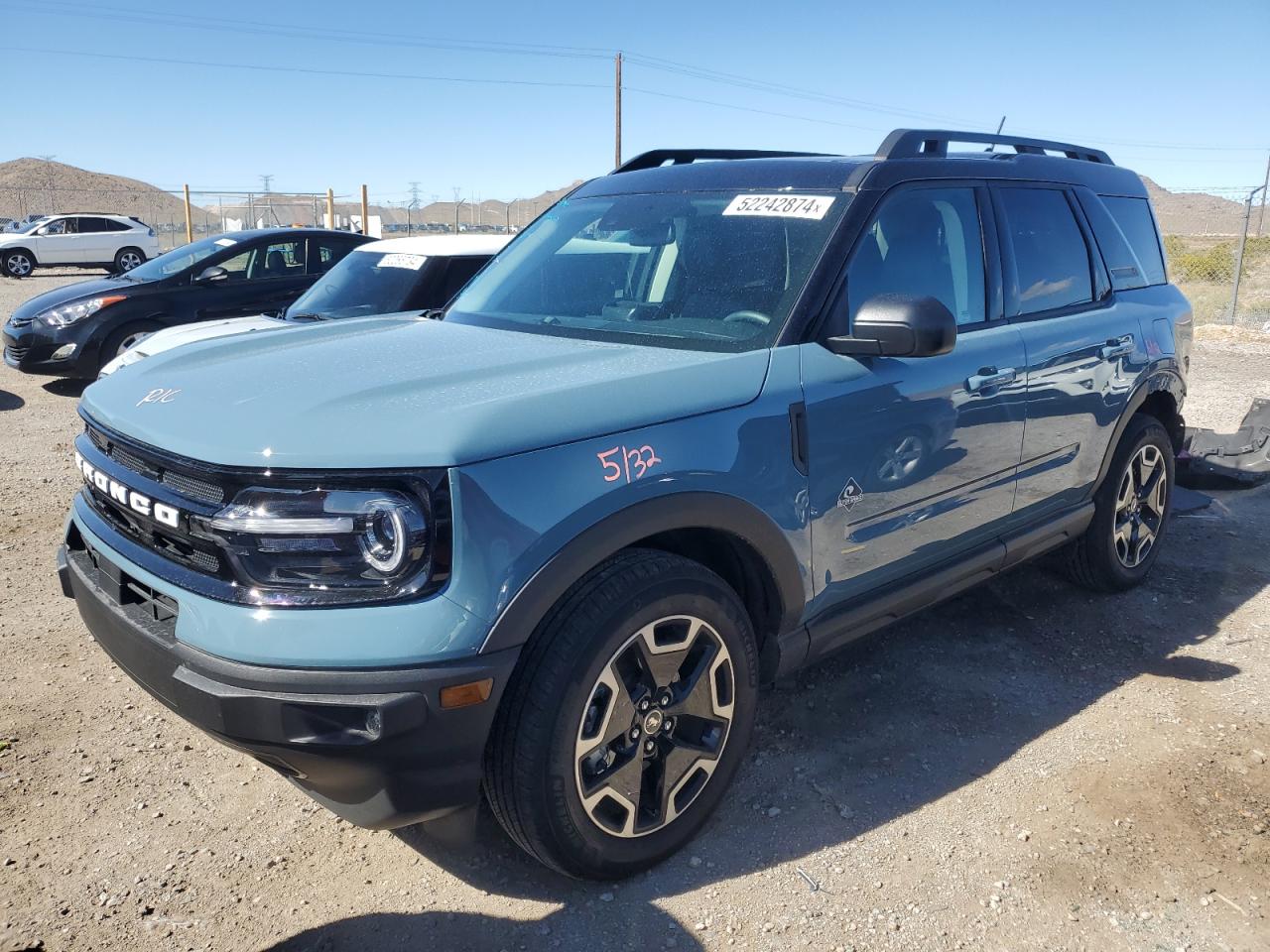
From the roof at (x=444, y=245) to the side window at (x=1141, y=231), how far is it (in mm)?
4260

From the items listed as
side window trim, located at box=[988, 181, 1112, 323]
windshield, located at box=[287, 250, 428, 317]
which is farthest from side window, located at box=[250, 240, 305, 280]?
side window trim, located at box=[988, 181, 1112, 323]

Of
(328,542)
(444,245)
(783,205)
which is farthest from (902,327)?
(444,245)

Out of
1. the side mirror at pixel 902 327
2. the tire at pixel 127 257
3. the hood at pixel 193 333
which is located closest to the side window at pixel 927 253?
the side mirror at pixel 902 327

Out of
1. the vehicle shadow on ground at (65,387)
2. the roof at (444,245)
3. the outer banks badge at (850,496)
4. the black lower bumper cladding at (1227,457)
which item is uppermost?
the roof at (444,245)

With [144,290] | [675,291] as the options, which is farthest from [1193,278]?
[675,291]

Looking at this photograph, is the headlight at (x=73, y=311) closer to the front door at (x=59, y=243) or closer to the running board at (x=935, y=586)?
the running board at (x=935, y=586)

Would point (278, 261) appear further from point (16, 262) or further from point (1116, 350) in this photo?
point (16, 262)

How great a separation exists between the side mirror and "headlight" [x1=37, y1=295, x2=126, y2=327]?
858cm

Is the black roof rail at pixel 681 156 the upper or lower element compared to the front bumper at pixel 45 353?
upper

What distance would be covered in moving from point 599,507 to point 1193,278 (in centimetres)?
3089

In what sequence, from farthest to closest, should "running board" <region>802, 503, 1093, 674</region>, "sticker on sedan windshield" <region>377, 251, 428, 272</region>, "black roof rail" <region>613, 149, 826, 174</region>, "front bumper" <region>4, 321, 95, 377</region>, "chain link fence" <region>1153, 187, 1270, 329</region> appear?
"chain link fence" <region>1153, 187, 1270, 329</region>
"front bumper" <region>4, 321, 95, 377</region>
"sticker on sedan windshield" <region>377, 251, 428, 272</region>
"black roof rail" <region>613, 149, 826, 174</region>
"running board" <region>802, 503, 1093, 674</region>

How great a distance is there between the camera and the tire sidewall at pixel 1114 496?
444 cm

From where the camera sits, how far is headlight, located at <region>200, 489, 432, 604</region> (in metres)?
2.14

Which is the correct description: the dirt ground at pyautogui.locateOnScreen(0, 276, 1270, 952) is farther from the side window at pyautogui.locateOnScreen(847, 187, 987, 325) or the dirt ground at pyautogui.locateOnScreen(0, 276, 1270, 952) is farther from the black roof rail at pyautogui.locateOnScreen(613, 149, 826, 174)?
the black roof rail at pyautogui.locateOnScreen(613, 149, 826, 174)
